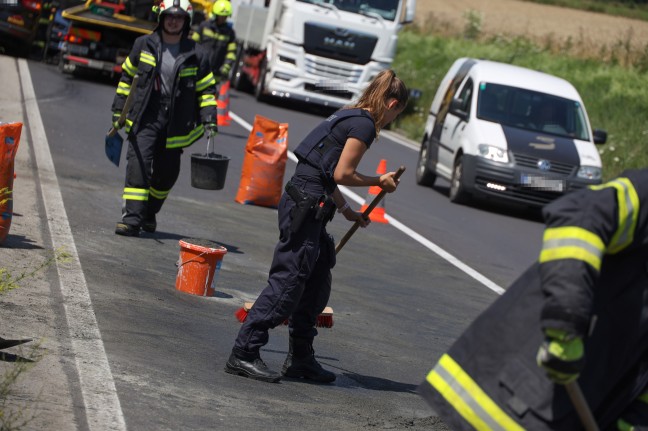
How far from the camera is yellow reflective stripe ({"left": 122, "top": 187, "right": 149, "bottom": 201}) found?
10836mm

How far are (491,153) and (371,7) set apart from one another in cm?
1097

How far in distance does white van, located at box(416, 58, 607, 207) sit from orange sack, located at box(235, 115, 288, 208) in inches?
152

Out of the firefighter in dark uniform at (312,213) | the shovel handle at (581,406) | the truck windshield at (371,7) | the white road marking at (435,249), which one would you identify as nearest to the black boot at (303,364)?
the firefighter in dark uniform at (312,213)

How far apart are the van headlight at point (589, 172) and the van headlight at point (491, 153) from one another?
984 mm

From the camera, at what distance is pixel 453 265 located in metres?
12.6

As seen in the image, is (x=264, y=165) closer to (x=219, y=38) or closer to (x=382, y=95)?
(x=219, y=38)

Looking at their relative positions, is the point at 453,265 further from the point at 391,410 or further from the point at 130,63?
the point at 391,410

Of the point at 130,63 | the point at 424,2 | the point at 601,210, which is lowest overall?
the point at 424,2

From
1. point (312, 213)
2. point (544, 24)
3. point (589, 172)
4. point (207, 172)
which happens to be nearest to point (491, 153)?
point (589, 172)

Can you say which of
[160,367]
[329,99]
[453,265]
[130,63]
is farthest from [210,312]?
[329,99]

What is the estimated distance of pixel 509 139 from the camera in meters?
17.7

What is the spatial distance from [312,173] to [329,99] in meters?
20.4

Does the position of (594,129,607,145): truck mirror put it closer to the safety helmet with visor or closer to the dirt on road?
the safety helmet with visor

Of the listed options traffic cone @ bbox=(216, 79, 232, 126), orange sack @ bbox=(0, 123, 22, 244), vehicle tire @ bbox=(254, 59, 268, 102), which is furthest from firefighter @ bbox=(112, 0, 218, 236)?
vehicle tire @ bbox=(254, 59, 268, 102)
